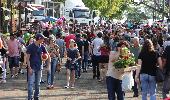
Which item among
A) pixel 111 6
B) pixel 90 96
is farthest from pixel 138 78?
A: pixel 111 6

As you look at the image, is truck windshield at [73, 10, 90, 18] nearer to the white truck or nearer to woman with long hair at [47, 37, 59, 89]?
the white truck

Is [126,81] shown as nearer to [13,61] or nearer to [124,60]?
[124,60]

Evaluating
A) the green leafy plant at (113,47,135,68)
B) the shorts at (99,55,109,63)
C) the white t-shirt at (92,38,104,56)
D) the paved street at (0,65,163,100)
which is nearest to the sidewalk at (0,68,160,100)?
the paved street at (0,65,163,100)

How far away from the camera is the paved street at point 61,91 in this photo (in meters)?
15.9

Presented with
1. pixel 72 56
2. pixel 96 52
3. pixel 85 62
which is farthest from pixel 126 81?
pixel 85 62

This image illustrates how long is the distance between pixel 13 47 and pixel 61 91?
3.67 metres

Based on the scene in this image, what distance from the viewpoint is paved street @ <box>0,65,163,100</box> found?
52.3 feet

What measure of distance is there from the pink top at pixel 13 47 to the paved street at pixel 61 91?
0.96 metres

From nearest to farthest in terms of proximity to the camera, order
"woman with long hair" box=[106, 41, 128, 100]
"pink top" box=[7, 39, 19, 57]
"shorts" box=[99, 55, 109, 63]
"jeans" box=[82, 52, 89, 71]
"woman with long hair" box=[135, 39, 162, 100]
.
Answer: "woman with long hair" box=[106, 41, 128, 100], "woman with long hair" box=[135, 39, 162, 100], "shorts" box=[99, 55, 109, 63], "pink top" box=[7, 39, 19, 57], "jeans" box=[82, 52, 89, 71]

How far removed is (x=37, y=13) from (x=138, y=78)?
153 ft

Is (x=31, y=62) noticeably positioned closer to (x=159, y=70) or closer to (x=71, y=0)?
(x=159, y=70)

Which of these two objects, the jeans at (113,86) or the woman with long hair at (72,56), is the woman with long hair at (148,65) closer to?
the jeans at (113,86)

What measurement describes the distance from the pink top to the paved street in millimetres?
960

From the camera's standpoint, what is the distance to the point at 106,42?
1986 cm
